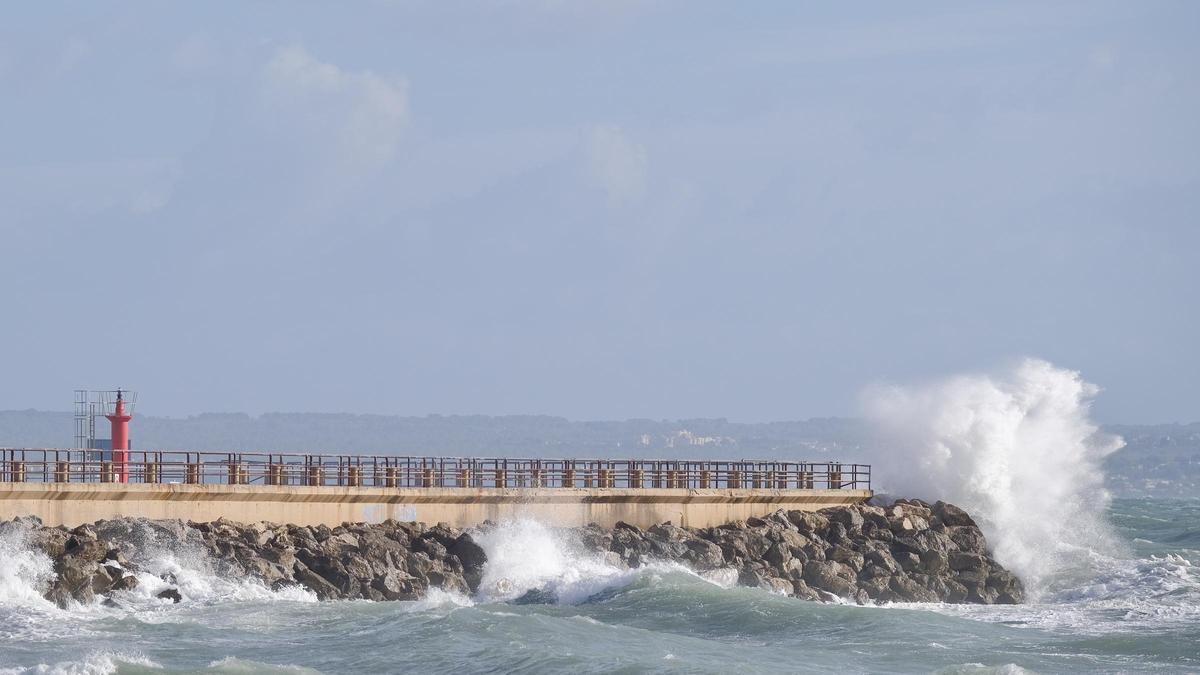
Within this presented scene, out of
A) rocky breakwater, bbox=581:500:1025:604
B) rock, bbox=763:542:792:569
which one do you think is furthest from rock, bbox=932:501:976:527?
rock, bbox=763:542:792:569

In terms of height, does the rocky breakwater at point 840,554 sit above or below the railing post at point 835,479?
below

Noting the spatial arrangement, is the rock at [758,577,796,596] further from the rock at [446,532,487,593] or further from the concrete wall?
the rock at [446,532,487,593]

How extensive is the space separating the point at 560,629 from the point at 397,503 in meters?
7.14

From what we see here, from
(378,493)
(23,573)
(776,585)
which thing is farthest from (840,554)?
(23,573)

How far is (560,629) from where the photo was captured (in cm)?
2692

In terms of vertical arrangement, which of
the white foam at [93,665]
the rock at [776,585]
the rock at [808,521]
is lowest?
the white foam at [93,665]

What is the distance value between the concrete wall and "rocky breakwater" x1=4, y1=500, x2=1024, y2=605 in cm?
36

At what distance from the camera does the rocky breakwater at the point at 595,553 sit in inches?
1115

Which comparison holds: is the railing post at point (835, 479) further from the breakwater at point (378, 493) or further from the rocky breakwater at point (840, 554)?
the rocky breakwater at point (840, 554)

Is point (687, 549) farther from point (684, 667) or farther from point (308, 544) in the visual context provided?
point (684, 667)

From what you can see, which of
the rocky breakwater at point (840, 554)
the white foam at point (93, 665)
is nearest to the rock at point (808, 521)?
the rocky breakwater at point (840, 554)

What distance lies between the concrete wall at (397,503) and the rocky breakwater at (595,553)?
0.36 metres

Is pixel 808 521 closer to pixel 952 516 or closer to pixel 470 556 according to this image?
pixel 952 516

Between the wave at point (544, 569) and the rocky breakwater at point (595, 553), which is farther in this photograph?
the wave at point (544, 569)
